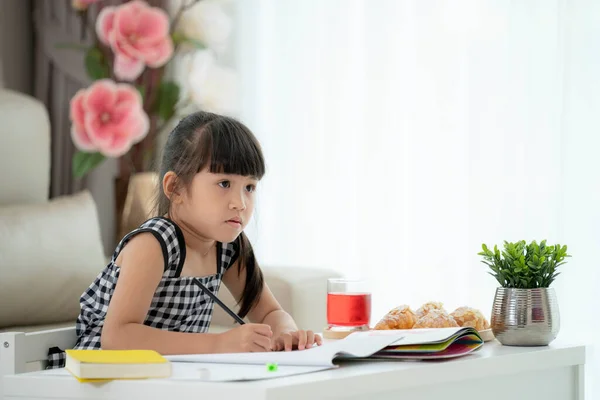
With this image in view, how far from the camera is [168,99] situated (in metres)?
2.93

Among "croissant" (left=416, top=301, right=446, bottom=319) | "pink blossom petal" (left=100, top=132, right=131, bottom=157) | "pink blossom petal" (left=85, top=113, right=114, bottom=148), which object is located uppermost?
"pink blossom petal" (left=85, top=113, right=114, bottom=148)

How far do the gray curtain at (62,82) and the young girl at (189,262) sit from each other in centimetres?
162

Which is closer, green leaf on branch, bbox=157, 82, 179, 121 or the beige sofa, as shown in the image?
the beige sofa

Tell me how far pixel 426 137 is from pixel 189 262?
1.15 metres

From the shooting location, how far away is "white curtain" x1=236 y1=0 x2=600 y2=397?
7.26ft

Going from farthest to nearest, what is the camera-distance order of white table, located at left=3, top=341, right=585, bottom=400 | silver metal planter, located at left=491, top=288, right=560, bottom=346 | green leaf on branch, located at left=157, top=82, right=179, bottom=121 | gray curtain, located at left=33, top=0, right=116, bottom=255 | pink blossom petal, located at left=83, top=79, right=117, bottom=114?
1. gray curtain, located at left=33, top=0, right=116, bottom=255
2. green leaf on branch, located at left=157, top=82, right=179, bottom=121
3. pink blossom petal, located at left=83, top=79, right=117, bottom=114
4. silver metal planter, located at left=491, top=288, right=560, bottom=346
5. white table, located at left=3, top=341, right=585, bottom=400

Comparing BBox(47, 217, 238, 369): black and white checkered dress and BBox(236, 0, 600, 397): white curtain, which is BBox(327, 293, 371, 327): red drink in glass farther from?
BBox(236, 0, 600, 397): white curtain

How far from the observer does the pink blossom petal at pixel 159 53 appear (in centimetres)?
274

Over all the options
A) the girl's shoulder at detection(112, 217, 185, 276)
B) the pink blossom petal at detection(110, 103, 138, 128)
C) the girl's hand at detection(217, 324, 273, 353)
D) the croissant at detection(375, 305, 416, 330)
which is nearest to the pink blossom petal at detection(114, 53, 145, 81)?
the pink blossom petal at detection(110, 103, 138, 128)

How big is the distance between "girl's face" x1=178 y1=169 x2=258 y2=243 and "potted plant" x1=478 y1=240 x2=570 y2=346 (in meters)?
0.38

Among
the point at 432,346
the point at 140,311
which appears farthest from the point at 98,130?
the point at 432,346

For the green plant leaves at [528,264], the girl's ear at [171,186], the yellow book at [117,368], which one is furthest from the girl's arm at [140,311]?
the green plant leaves at [528,264]

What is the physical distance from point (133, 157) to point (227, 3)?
0.59 metres

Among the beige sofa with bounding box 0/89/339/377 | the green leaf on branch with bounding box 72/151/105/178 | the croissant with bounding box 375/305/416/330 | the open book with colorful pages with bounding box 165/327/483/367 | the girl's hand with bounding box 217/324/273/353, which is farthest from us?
the green leaf on branch with bounding box 72/151/105/178
